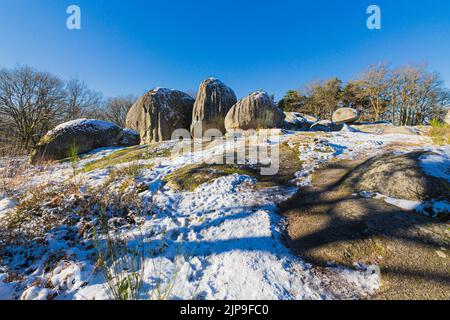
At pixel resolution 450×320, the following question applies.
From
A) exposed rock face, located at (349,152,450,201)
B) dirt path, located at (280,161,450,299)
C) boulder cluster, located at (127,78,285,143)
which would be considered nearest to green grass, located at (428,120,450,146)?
exposed rock face, located at (349,152,450,201)

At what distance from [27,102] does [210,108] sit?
69.0 feet

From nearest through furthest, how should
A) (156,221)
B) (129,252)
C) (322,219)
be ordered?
(129,252)
(322,219)
(156,221)

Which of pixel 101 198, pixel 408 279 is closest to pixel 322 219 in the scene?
pixel 408 279

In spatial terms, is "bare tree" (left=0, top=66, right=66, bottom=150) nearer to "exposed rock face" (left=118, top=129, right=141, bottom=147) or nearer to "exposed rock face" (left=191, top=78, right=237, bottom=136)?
"exposed rock face" (left=118, top=129, right=141, bottom=147)

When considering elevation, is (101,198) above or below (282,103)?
below

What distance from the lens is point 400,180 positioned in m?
2.80

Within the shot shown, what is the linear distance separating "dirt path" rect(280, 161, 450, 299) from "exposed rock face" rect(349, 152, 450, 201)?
1.21 feet

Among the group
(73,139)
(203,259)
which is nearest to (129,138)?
(73,139)

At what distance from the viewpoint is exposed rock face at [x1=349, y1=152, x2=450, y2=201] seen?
2506mm

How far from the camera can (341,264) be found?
1.87 meters

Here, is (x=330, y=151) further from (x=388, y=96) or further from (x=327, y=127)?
(x=388, y=96)

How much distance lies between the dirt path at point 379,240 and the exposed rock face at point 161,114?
8.69m
